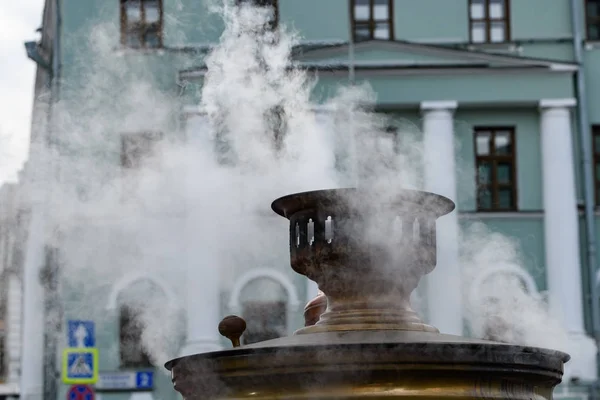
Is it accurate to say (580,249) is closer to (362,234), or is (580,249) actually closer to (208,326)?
(208,326)

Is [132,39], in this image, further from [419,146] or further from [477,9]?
[477,9]

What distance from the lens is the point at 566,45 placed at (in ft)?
58.3

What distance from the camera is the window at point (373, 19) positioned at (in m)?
17.8

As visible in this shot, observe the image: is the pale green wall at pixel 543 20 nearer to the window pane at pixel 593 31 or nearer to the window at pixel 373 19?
the window pane at pixel 593 31

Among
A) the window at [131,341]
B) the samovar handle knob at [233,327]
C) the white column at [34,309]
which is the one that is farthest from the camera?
the window at [131,341]

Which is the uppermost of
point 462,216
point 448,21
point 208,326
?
point 448,21

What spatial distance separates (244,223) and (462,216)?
20.1ft

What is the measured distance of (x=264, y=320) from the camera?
51.9 ft

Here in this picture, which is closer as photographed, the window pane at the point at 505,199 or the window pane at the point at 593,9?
the window pane at the point at 505,199

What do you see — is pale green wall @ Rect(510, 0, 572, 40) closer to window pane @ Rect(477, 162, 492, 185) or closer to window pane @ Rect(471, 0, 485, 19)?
window pane @ Rect(471, 0, 485, 19)

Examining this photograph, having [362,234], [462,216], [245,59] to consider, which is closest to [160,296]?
[462,216]

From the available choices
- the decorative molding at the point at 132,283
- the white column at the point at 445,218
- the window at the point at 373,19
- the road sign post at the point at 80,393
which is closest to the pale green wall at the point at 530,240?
the white column at the point at 445,218

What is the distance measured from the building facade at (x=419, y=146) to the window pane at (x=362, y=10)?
0.07 feet

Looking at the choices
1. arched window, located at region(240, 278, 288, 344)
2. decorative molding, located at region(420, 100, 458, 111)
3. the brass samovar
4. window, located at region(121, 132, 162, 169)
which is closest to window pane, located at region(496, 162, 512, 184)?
decorative molding, located at region(420, 100, 458, 111)
